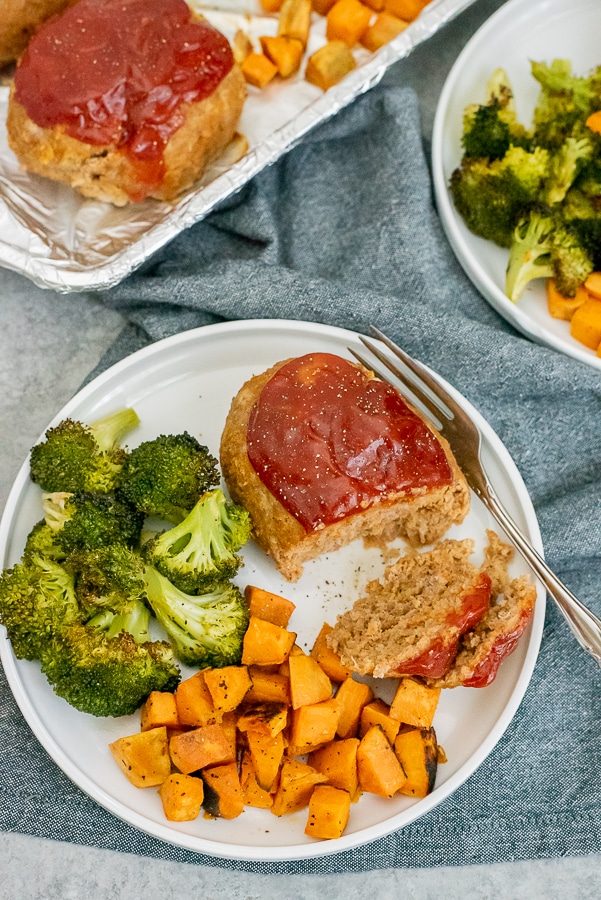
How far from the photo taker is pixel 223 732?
3387 millimetres

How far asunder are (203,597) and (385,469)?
94cm

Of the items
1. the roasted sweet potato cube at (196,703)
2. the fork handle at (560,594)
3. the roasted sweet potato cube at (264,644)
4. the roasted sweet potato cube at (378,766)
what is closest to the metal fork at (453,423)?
the fork handle at (560,594)

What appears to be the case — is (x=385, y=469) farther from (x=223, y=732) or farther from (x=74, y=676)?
(x=74, y=676)

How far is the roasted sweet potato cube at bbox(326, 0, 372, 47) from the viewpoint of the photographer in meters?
4.24

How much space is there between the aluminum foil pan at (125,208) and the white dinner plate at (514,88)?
317 mm

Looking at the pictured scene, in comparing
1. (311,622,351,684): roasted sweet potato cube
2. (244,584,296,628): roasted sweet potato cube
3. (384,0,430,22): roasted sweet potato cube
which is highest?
(384,0,430,22): roasted sweet potato cube

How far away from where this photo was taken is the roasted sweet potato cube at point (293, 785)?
337cm

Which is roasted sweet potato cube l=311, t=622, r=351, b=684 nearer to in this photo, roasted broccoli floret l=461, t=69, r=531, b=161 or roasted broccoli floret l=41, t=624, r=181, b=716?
roasted broccoli floret l=41, t=624, r=181, b=716

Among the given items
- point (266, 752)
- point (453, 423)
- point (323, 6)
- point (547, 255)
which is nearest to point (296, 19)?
point (323, 6)

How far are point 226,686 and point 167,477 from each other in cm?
88

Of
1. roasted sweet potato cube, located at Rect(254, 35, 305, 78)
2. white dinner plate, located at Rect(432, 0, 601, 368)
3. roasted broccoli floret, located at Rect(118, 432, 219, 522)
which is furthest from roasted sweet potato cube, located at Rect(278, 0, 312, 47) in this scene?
roasted broccoli floret, located at Rect(118, 432, 219, 522)

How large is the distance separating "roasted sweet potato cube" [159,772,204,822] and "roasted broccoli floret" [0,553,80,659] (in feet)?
2.43

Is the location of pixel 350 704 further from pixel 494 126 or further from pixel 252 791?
pixel 494 126

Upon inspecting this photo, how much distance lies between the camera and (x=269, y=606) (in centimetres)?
357
